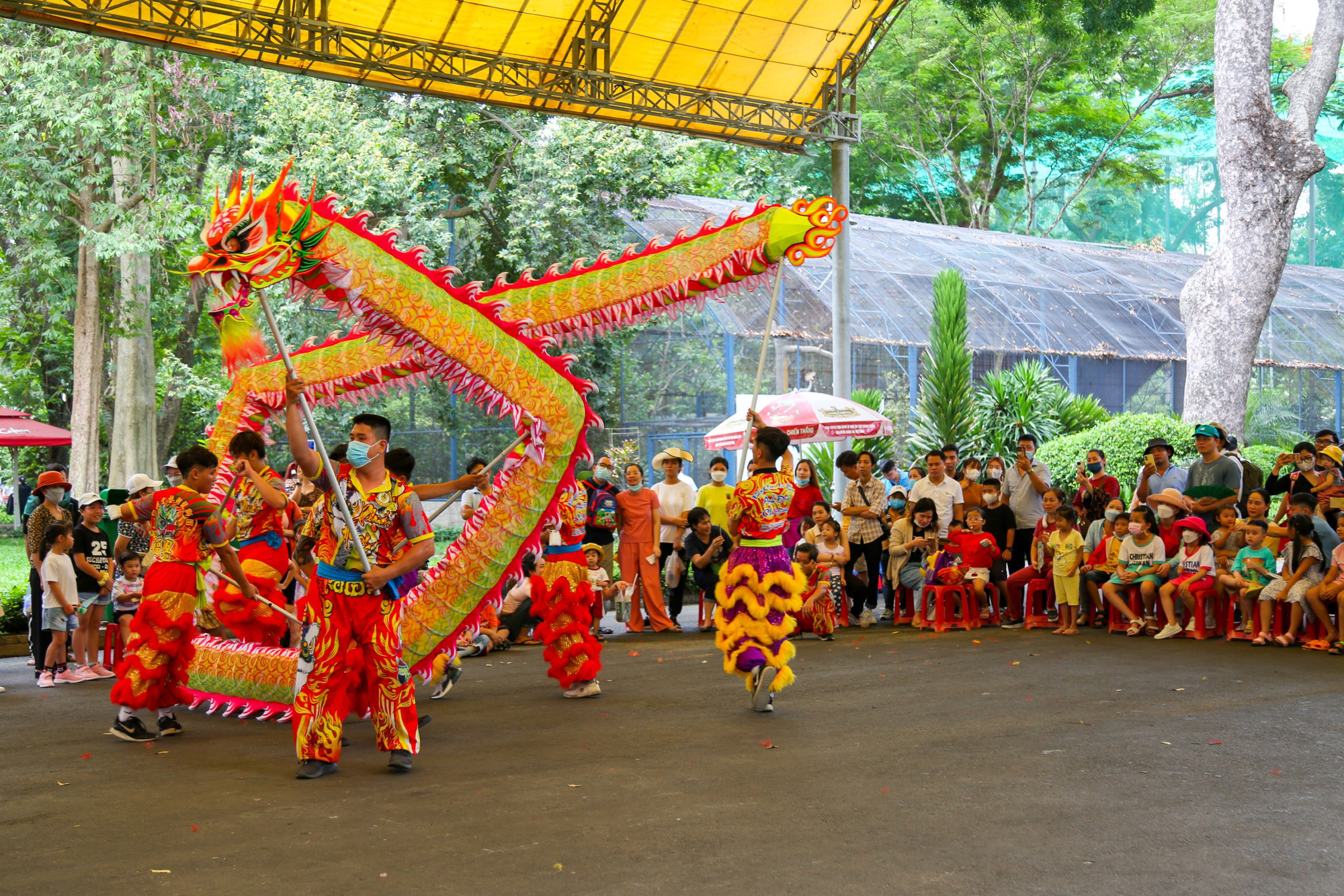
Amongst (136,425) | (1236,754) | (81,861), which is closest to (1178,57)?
(136,425)

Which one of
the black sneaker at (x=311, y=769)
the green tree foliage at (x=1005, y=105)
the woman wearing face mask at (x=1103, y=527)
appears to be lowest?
the black sneaker at (x=311, y=769)

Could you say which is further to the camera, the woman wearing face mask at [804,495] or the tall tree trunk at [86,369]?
the tall tree trunk at [86,369]

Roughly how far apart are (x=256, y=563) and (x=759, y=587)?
10.4 feet

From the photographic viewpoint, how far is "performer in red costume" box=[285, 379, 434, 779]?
545cm

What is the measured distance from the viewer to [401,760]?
554 cm

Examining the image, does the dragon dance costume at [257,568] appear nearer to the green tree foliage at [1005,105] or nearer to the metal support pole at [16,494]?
the metal support pole at [16,494]

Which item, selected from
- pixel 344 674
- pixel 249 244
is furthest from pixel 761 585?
pixel 249 244

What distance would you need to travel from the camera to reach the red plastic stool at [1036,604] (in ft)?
34.6

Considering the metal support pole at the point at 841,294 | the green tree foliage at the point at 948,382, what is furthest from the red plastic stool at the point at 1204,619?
the green tree foliage at the point at 948,382

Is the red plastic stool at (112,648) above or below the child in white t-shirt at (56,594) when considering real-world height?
below

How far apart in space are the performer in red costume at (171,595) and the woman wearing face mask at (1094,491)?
755 cm

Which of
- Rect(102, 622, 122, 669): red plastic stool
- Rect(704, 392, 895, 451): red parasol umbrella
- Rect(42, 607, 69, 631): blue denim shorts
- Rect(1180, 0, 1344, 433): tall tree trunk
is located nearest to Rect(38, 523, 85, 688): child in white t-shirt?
Rect(42, 607, 69, 631): blue denim shorts

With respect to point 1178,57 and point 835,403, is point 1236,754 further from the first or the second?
point 1178,57

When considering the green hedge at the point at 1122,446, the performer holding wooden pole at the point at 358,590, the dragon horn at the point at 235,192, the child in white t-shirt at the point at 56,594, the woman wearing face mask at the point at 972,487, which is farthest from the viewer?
the green hedge at the point at 1122,446
